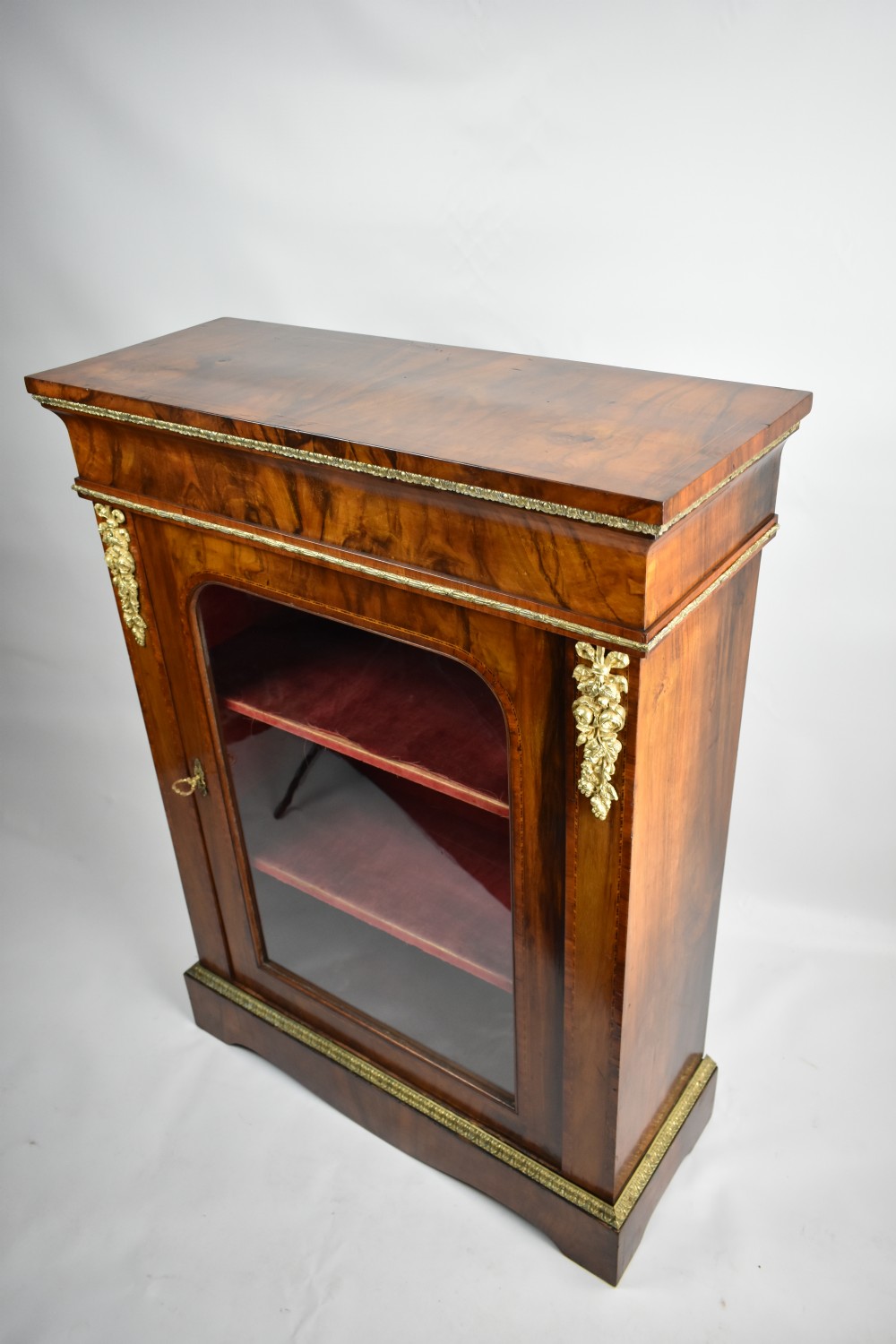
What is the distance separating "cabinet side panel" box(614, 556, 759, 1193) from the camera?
39.1 inches

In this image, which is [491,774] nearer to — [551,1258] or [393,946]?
[393,946]

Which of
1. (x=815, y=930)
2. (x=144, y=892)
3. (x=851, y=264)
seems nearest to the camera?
(x=851, y=264)

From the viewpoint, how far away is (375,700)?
1.23 meters

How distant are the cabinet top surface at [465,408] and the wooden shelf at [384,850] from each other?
1.33 feet

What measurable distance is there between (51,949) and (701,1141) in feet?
3.25

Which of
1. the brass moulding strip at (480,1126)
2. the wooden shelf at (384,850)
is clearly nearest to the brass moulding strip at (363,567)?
the wooden shelf at (384,850)

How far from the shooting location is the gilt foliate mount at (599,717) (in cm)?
91

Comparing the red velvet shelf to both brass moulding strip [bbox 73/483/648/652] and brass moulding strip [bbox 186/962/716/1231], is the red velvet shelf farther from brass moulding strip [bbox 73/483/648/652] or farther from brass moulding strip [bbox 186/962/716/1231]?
brass moulding strip [bbox 186/962/716/1231]

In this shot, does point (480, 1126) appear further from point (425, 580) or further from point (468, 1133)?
point (425, 580)

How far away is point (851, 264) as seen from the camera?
138 centimetres

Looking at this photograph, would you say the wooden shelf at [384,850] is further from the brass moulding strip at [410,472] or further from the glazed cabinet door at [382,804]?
the brass moulding strip at [410,472]

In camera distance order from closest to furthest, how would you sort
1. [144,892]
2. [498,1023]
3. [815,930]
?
[498,1023]
[815,930]
[144,892]

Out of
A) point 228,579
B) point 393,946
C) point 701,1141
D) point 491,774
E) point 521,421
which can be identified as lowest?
point 701,1141

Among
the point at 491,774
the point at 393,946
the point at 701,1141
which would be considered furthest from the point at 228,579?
the point at 701,1141
